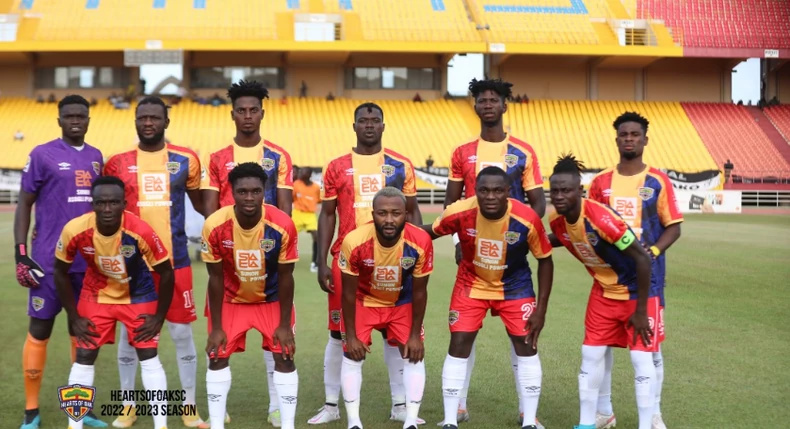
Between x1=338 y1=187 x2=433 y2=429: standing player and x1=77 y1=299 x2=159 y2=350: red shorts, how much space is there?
53.1 inches

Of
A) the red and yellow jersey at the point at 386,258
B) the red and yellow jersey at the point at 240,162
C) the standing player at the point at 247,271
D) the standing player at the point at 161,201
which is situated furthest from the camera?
the red and yellow jersey at the point at 240,162

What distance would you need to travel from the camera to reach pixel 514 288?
6.36 m

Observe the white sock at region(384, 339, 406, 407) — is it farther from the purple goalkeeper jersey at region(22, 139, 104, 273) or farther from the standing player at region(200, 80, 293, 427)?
the purple goalkeeper jersey at region(22, 139, 104, 273)

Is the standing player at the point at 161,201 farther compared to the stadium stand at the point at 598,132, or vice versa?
the stadium stand at the point at 598,132

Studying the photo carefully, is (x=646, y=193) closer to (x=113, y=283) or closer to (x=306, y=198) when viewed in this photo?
(x=113, y=283)

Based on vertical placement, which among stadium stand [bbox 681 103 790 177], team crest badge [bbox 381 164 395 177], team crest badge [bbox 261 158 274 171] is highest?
stadium stand [bbox 681 103 790 177]

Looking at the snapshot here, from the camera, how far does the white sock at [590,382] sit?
6098mm

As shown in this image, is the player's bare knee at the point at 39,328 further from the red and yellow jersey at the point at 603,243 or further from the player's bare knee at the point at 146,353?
the red and yellow jersey at the point at 603,243

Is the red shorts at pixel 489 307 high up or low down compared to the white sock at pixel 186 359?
up

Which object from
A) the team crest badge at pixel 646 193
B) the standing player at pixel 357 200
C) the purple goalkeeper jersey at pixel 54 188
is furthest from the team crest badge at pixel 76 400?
the team crest badge at pixel 646 193

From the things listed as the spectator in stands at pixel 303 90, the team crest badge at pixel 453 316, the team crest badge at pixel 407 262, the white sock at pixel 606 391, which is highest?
the spectator in stands at pixel 303 90

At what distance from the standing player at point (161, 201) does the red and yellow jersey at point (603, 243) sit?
8.99ft

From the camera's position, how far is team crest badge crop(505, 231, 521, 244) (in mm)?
6199

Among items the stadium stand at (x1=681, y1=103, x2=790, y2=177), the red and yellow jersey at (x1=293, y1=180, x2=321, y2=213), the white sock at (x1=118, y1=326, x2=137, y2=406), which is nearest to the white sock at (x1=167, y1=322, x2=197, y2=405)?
the white sock at (x1=118, y1=326, x2=137, y2=406)
